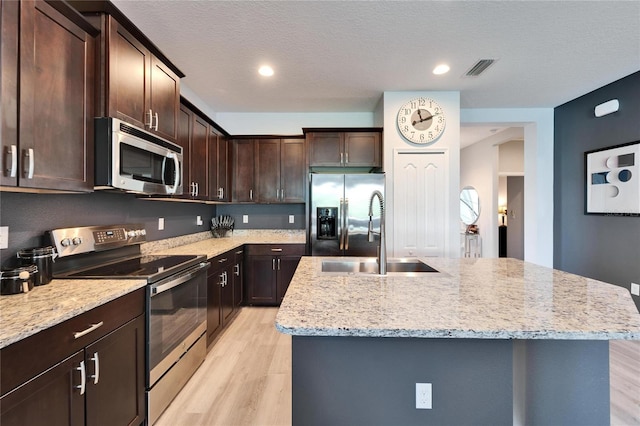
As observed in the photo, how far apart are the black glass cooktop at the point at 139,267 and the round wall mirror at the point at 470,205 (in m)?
6.23

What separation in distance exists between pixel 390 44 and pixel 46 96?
2327mm

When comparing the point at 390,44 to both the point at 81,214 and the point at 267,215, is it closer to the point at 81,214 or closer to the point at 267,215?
the point at 81,214

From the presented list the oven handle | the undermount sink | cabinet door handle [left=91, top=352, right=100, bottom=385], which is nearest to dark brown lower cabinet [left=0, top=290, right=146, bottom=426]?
cabinet door handle [left=91, top=352, right=100, bottom=385]

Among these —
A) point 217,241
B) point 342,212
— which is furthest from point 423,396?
point 217,241

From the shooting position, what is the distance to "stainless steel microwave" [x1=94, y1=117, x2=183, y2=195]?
1634 millimetres

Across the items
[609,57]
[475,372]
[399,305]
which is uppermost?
[609,57]

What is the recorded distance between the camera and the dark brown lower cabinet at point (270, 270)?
12.1 feet

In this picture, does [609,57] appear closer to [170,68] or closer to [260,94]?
[260,94]

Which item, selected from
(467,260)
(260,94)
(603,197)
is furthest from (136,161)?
(603,197)

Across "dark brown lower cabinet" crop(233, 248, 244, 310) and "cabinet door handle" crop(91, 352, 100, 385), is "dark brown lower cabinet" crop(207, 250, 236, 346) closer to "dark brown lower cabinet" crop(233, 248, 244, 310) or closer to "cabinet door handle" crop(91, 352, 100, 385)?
"dark brown lower cabinet" crop(233, 248, 244, 310)

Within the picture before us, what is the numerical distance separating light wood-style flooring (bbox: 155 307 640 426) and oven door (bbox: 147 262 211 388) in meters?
0.31

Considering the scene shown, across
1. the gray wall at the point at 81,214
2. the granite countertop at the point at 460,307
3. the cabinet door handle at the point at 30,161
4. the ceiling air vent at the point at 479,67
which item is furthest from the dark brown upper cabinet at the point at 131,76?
the ceiling air vent at the point at 479,67

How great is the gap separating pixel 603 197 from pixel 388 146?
2570 mm

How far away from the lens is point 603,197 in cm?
334
